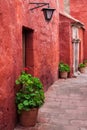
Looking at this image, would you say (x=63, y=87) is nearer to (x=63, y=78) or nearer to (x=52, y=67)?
(x=52, y=67)

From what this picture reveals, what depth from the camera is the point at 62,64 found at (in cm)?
1388

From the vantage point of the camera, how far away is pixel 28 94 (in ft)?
19.2

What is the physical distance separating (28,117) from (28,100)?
378 millimetres

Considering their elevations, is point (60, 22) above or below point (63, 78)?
above

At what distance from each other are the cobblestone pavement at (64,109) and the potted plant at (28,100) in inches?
8.0

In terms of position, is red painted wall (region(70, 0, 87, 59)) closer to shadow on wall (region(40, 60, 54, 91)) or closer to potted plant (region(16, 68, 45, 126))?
shadow on wall (region(40, 60, 54, 91))

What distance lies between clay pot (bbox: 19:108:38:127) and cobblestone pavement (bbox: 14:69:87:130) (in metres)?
0.13

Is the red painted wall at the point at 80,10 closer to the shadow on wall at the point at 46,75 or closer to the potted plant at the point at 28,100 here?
the shadow on wall at the point at 46,75

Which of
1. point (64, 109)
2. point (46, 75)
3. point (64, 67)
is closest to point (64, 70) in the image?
point (64, 67)

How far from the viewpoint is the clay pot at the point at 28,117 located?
5.87m

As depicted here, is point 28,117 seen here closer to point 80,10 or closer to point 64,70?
point 64,70

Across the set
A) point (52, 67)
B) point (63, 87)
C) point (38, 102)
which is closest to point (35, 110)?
point (38, 102)

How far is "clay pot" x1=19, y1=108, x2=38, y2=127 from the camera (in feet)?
19.2

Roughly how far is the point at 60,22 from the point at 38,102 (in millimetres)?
8642
